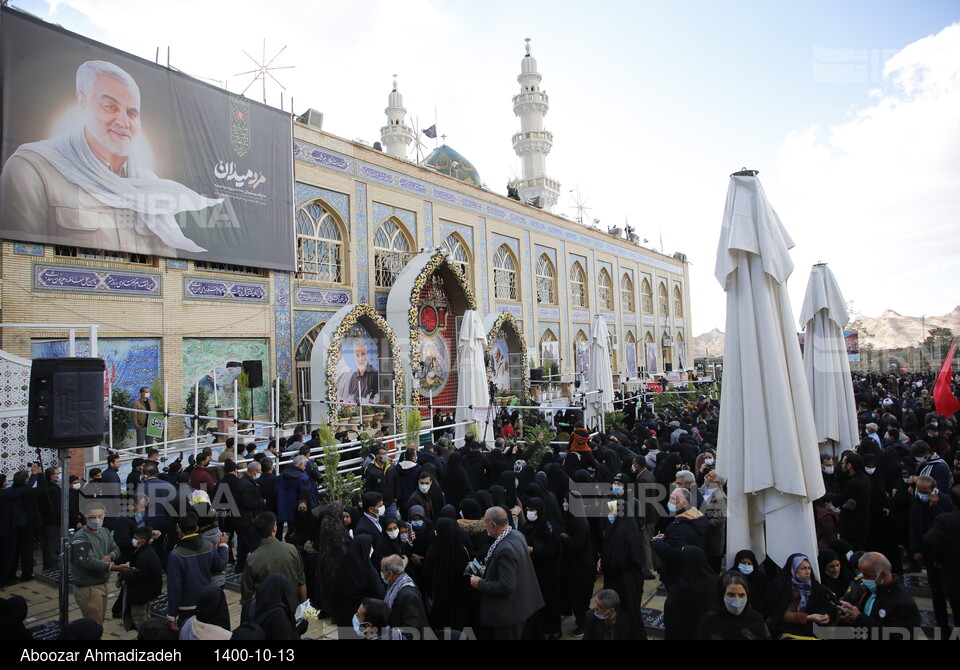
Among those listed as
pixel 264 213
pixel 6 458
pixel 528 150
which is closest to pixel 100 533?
pixel 6 458

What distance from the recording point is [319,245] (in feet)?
49.8

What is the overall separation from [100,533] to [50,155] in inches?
339

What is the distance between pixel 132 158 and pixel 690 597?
12.4 metres

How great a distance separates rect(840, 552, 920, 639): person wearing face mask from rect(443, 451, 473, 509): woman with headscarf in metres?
3.97

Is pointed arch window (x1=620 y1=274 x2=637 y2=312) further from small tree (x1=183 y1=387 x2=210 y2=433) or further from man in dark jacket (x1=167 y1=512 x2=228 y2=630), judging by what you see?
man in dark jacket (x1=167 y1=512 x2=228 y2=630)

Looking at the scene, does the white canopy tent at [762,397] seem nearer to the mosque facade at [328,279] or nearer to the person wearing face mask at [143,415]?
the mosque facade at [328,279]

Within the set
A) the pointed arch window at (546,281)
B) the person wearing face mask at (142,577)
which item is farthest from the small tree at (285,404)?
the pointed arch window at (546,281)

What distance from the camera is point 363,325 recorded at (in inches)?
603

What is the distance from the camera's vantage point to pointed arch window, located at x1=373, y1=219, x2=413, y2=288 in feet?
55.3

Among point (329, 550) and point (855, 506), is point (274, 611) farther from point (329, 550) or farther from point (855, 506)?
point (855, 506)

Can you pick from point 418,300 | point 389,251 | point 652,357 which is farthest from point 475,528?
point 652,357

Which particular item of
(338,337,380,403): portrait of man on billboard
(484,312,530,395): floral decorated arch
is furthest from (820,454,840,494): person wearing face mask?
(484,312,530,395): floral decorated arch

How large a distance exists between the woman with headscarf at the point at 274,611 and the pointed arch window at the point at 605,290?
2750cm

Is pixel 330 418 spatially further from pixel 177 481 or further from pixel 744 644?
pixel 744 644
